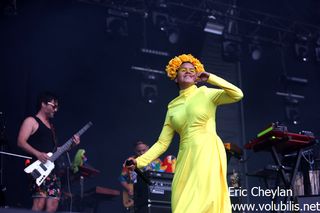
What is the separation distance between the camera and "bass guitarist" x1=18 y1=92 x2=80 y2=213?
21.3 feet

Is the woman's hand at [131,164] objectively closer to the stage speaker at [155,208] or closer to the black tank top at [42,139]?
the stage speaker at [155,208]

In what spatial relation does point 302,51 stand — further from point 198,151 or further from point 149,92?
point 198,151

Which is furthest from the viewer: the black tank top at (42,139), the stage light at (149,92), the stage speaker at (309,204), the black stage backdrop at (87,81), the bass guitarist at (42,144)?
the stage light at (149,92)

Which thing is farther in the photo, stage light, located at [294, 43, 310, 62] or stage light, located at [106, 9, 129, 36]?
stage light, located at [294, 43, 310, 62]

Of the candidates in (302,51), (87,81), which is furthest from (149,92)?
(302,51)

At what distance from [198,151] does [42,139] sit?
3.15 metres

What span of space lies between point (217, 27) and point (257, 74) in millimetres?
1886

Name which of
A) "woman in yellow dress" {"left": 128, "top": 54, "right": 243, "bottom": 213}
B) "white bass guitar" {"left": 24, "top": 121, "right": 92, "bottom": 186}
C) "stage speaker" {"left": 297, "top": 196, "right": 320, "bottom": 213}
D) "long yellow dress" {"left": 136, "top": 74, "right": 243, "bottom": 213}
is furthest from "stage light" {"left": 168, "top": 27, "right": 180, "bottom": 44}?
"long yellow dress" {"left": 136, "top": 74, "right": 243, "bottom": 213}

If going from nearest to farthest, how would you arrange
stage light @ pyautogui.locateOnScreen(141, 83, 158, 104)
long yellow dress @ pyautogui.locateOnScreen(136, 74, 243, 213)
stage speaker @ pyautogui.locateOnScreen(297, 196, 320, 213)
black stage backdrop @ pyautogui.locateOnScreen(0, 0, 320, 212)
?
long yellow dress @ pyautogui.locateOnScreen(136, 74, 243, 213)
stage speaker @ pyautogui.locateOnScreen(297, 196, 320, 213)
black stage backdrop @ pyautogui.locateOnScreen(0, 0, 320, 212)
stage light @ pyautogui.locateOnScreen(141, 83, 158, 104)

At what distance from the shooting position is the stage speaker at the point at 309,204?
5496 millimetres

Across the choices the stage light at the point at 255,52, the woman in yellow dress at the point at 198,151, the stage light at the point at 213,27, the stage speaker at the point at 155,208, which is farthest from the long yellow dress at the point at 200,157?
the stage light at the point at 255,52

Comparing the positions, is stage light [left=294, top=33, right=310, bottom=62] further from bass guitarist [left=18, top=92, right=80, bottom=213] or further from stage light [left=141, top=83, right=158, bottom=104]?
bass guitarist [left=18, top=92, right=80, bottom=213]

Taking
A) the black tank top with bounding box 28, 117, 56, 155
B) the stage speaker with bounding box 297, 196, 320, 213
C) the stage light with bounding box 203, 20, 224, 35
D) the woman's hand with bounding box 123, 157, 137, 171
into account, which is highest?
the stage light with bounding box 203, 20, 224, 35

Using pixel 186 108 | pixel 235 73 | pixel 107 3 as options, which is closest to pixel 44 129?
pixel 186 108
